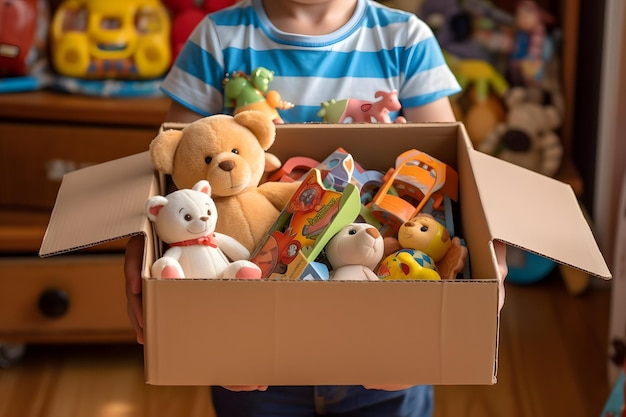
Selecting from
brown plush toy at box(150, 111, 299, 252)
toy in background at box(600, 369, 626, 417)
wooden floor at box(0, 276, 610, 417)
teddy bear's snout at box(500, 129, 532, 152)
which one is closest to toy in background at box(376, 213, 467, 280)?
brown plush toy at box(150, 111, 299, 252)

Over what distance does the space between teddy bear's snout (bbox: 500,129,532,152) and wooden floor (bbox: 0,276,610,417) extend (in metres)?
0.33

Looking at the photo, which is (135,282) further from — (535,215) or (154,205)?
(535,215)

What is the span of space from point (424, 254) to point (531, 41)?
112 centimetres

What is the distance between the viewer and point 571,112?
6.09 feet

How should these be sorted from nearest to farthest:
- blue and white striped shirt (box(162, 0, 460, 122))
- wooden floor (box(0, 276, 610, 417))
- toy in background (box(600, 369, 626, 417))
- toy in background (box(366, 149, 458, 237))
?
toy in background (box(366, 149, 458, 237)) → blue and white striped shirt (box(162, 0, 460, 122)) → toy in background (box(600, 369, 626, 417)) → wooden floor (box(0, 276, 610, 417))

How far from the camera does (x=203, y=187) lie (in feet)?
2.75

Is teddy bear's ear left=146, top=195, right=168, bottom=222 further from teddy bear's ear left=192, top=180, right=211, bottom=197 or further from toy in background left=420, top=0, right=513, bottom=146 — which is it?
toy in background left=420, top=0, right=513, bottom=146

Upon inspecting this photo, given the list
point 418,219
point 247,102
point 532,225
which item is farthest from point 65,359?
point 532,225

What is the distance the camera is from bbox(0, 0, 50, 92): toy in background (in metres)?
1.70

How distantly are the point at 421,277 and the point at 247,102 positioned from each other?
316mm

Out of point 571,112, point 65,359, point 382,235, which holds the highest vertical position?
point 382,235

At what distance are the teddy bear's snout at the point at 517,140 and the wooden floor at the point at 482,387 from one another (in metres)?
0.33

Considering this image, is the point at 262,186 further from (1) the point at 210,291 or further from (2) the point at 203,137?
(1) the point at 210,291

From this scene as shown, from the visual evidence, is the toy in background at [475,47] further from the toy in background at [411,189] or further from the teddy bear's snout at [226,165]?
the teddy bear's snout at [226,165]
